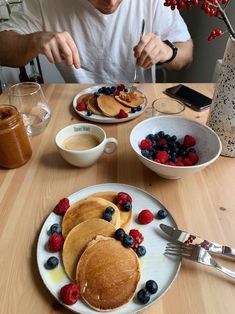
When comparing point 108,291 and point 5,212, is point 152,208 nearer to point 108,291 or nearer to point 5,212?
point 108,291

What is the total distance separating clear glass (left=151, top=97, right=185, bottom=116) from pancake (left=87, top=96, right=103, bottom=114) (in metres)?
0.20

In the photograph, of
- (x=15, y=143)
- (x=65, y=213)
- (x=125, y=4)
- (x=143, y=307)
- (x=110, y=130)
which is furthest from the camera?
(x=125, y=4)

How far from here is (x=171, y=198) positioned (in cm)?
69

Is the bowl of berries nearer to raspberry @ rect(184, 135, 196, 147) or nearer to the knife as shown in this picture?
raspberry @ rect(184, 135, 196, 147)

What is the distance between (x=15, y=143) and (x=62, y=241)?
1.05 feet

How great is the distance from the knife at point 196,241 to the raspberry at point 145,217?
1.4 inches

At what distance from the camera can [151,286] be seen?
0.49 metres

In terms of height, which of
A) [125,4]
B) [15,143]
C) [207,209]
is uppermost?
[125,4]

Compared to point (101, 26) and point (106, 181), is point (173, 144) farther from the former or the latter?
point (101, 26)

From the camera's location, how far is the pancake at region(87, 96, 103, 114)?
3.26 ft

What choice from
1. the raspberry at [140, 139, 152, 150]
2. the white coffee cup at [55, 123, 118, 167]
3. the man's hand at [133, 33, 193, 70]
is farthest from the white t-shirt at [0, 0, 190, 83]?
the raspberry at [140, 139, 152, 150]

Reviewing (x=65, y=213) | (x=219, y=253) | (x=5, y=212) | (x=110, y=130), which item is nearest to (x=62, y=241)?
(x=65, y=213)

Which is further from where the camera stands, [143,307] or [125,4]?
[125,4]

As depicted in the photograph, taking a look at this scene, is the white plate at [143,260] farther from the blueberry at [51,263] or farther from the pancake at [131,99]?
the pancake at [131,99]
